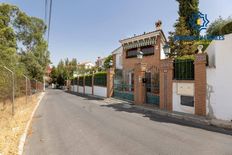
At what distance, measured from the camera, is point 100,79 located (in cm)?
2441

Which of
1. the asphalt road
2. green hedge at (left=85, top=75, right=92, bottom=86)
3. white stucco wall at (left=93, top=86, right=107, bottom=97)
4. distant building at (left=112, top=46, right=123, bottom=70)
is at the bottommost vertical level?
the asphalt road

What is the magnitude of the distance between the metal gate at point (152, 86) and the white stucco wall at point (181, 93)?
208 cm

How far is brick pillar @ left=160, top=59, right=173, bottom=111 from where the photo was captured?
1161cm

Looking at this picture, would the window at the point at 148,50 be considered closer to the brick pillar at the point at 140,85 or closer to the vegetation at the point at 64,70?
the brick pillar at the point at 140,85

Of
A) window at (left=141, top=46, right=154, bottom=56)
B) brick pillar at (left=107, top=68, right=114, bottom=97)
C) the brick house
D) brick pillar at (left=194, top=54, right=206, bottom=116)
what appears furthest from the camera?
window at (left=141, top=46, right=154, bottom=56)

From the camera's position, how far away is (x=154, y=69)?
14.0m

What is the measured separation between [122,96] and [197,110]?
9.60 metres

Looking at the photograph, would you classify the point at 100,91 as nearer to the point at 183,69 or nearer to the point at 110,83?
the point at 110,83

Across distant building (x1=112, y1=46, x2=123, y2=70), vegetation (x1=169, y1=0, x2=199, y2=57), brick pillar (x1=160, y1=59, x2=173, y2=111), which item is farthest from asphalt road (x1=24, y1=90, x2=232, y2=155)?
distant building (x1=112, y1=46, x2=123, y2=70)

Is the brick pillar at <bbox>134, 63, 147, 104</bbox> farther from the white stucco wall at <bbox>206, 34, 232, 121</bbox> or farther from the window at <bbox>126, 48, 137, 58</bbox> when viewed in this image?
the window at <bbox>126, 48, 137, 58</bbox>

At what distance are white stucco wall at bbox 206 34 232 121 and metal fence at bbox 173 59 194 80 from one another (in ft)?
3.90

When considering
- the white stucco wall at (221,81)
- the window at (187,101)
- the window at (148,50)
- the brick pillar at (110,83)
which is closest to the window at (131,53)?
the window at (148,50)

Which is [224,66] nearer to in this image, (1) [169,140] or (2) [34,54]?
(1) [169,140]

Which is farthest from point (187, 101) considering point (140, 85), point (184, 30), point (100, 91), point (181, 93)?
point (100, 91)
